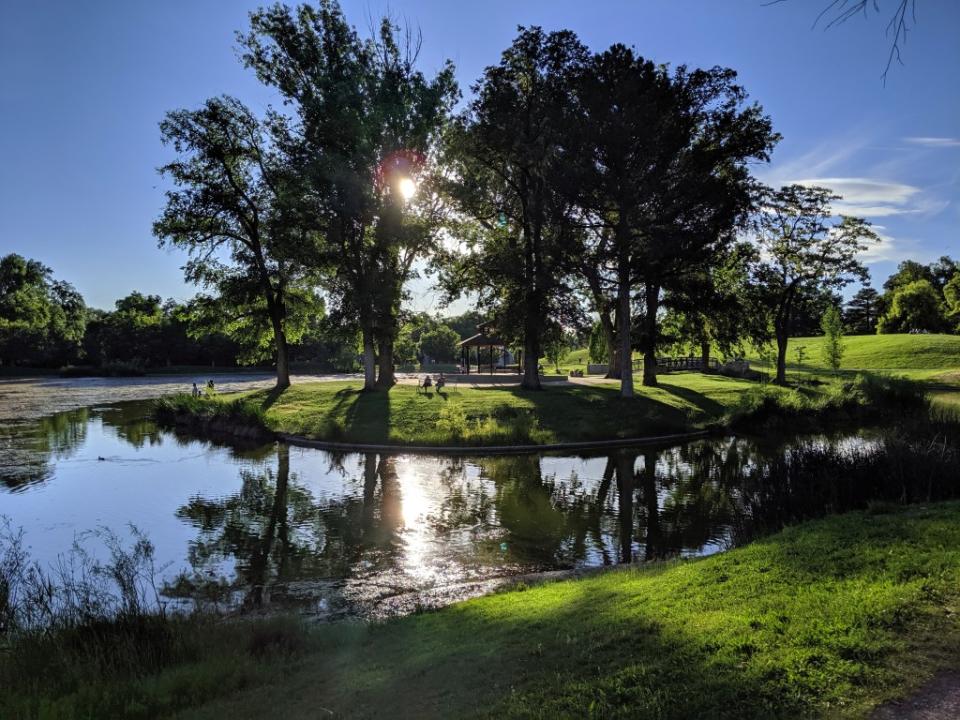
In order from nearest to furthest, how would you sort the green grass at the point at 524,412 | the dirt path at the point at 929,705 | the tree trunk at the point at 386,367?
the dirt path at the point at 929,705, the green grass at the point at 524,412, the tree trunk at the point at 386,367

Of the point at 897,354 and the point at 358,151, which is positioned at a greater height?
→ the point at 358,151

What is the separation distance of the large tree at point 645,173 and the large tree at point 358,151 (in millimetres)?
8653

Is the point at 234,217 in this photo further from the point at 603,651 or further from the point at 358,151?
the point at 603,651

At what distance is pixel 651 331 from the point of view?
33906 mm

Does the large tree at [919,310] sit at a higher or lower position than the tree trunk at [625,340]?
higher

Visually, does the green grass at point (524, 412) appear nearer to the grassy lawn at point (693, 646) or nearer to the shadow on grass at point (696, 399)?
the shadow on grass at point (696, 399)

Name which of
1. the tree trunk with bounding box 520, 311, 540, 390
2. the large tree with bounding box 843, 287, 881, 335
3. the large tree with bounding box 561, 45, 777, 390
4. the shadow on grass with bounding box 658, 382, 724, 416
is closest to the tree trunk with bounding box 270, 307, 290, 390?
the tree trunk with bounding box 520, 311, 540, 390

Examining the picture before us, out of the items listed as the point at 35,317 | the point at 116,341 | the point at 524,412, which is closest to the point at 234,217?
the point at 524,412

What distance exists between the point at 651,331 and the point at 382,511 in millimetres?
24186

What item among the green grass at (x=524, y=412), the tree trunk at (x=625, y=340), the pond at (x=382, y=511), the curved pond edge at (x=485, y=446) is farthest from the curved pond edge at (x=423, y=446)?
the tree trunk at (x=625, y=340)

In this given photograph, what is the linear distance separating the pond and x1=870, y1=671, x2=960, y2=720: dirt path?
565cm

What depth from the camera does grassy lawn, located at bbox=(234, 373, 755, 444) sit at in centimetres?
2342

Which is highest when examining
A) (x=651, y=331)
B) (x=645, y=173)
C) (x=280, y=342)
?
(x=645, y=173)

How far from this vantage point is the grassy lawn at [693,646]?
378 cm
